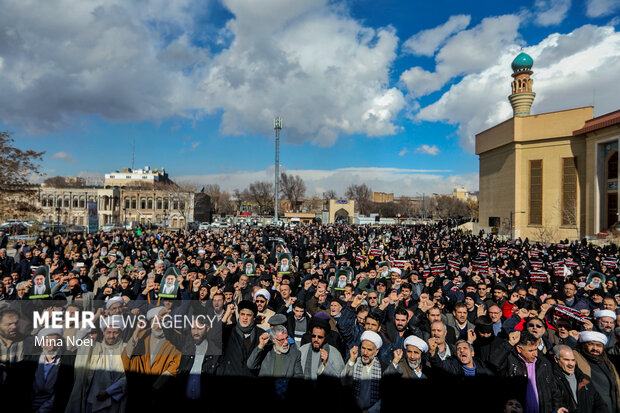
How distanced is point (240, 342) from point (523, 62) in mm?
50723

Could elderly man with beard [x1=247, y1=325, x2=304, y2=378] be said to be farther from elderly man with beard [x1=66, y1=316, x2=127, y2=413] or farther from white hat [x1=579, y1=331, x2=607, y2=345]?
white hat [x1=579, y1=331, x2=607, y2=345]

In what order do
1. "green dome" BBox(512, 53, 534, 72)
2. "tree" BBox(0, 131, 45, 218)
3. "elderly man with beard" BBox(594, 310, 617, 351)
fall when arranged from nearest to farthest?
"elderly man with beard" BBox(594, 310, 617, 351)
"tree" BBox(0, 131, 45, 218)
"green dome" BBox(512, 53, 534, 72)

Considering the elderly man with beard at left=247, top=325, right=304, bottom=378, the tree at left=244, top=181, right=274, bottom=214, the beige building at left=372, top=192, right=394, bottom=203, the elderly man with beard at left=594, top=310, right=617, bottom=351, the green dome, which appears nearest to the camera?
the elderly man with beard at left=247, top=325, right=304, bottom=378

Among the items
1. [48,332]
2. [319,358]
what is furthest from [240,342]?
[48,332]

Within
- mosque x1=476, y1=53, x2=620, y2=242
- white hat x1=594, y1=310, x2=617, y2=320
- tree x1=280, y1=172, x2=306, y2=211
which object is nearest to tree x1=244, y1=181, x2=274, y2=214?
tree x1=280, y1=172, x2=306, y2=211

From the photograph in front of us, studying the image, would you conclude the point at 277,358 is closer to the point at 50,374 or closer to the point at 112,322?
the point at 112,322

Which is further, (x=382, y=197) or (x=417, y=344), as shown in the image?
(x=382, y=197)

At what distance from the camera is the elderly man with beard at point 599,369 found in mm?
3848

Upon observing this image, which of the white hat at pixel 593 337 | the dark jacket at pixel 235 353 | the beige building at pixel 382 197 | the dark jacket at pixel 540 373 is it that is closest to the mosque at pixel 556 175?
the white hat at pixel 593 337

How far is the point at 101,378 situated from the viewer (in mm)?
3732

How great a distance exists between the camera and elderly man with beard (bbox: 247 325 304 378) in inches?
153

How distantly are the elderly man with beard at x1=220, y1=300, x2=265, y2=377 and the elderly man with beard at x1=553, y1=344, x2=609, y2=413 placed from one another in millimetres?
3331

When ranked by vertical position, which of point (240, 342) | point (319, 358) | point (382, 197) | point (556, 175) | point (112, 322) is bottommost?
point (319, 358)

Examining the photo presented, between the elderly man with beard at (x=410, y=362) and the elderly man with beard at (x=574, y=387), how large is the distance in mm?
1421
